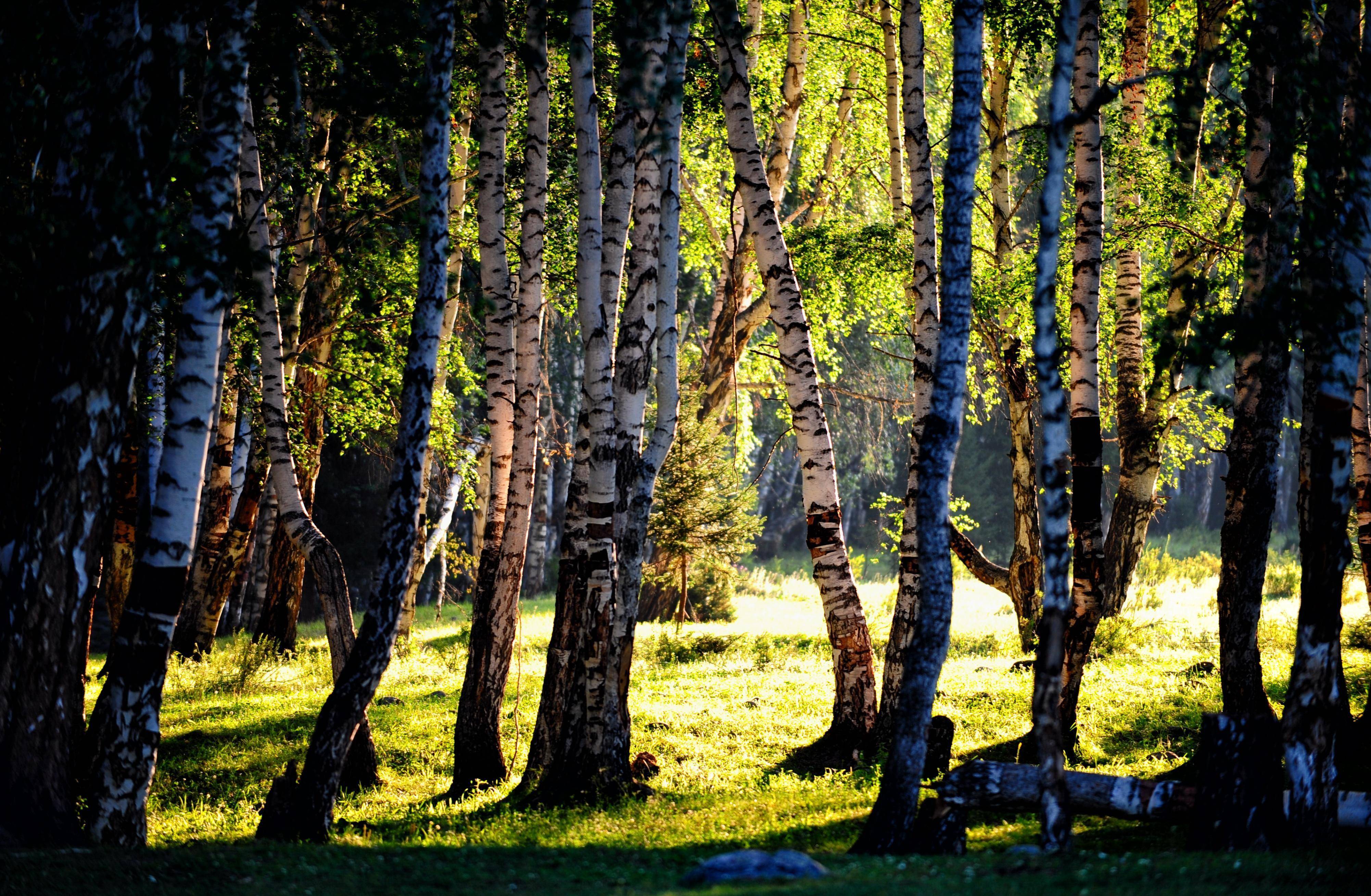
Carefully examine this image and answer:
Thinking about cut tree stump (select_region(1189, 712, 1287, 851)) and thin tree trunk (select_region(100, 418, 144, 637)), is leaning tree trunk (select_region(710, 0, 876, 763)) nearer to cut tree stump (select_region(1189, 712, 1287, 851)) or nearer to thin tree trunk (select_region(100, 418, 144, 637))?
cut tree stump (select_region(1189, 712, 1287, 851))

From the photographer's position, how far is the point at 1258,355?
811cm

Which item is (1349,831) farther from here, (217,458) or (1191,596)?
(1191,596)

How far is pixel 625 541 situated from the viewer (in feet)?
28.8

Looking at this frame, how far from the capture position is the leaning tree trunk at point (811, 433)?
9.47 metres

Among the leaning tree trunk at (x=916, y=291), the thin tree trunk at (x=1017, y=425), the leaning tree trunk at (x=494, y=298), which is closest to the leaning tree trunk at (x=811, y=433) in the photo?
the leaning tree trunk at (x=916, y=291)

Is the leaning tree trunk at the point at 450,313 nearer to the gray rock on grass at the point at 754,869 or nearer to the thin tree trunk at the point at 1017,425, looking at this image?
the thin tree trunk at the point at 1017,425

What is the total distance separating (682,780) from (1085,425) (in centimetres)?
453

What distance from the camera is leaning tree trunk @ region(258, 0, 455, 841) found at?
6.74m

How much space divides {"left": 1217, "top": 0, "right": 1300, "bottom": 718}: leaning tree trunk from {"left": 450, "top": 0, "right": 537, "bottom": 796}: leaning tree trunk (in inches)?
215

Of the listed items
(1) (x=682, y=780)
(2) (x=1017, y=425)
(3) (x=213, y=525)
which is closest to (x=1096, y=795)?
(1) (x=682, y=780)

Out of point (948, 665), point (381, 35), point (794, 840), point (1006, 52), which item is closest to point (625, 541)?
point (794, 840)

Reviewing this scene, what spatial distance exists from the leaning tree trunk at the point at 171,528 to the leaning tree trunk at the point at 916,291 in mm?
5946

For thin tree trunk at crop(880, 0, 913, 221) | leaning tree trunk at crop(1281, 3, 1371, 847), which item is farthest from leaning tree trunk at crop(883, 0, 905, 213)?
leaning tree trunk at crop(1281, 3, 1371, 847)

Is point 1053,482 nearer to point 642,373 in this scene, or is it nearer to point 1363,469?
point 642,373
